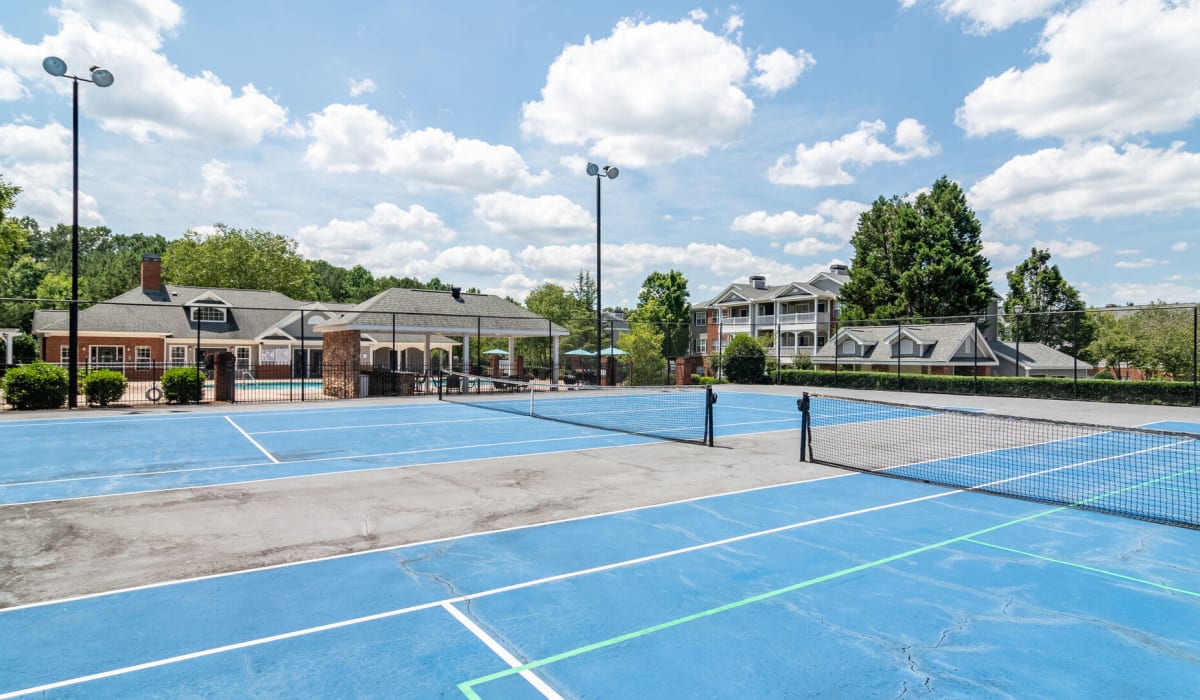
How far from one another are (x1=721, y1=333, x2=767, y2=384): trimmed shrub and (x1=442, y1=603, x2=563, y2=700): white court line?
118 feet

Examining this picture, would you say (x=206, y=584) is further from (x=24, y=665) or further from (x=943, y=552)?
(x=943, y=552)

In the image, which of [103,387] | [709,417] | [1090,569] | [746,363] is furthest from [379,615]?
[746,363]

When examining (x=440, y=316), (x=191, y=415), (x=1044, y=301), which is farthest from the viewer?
(x=1044, y=301)

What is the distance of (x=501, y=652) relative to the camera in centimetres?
467

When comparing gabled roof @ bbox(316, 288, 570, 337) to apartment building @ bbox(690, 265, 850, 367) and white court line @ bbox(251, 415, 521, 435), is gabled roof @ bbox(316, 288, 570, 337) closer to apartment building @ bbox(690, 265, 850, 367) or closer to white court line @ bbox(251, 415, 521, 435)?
white court line @ bbox(251, 415, 521, 435)

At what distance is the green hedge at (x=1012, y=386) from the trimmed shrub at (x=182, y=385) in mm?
31313

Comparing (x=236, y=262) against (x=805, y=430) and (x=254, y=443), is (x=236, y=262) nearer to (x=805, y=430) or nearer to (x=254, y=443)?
(x=254, y=443)

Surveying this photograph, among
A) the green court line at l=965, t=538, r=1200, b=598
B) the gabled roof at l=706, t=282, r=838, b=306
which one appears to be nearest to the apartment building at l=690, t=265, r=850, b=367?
the gabled roof at l=706, t=282, r=838, b=306

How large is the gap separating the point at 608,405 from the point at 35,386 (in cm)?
1991

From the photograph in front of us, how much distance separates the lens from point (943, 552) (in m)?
7.07

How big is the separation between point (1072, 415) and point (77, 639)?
27477 millimetres

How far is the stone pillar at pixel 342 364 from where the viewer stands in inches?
1120

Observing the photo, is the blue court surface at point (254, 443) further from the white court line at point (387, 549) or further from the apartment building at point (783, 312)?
the apartment building at point (783, 312)

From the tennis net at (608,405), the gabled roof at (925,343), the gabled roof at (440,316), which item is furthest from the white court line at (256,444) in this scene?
the gabled roof at (925,343)
